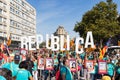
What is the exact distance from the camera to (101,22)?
2441 inches

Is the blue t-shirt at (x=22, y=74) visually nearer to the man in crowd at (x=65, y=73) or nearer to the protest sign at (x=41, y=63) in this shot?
the man in crowd at (x=65, y=73)

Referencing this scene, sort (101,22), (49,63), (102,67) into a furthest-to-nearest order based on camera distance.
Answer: (101,22) < (49,63) < (102,67)

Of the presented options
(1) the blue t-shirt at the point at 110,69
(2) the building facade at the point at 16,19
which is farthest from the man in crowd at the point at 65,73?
(2) the building facade at the point at 16,19

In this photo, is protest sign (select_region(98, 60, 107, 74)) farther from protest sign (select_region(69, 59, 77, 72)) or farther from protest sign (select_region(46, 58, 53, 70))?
protest sign (select_region(46, 58, 53, 70))

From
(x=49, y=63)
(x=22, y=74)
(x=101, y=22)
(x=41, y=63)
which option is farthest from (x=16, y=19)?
(x=22, y=74)

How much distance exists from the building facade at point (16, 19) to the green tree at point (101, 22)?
31774mm

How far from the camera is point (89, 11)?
65.7 m

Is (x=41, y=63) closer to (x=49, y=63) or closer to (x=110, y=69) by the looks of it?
(x=49, y=63)

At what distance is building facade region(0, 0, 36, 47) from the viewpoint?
306 ft

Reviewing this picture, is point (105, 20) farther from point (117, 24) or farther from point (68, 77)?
point (68, 77)

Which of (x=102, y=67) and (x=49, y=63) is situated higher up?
(x=49, y=63)

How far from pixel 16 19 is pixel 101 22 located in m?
51.6

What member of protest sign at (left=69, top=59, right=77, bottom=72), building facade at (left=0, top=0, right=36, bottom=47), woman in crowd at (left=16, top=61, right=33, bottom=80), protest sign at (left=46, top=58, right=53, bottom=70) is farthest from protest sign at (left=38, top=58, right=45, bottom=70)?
building facade at (left=0, top=0, right=36, bottom=47)

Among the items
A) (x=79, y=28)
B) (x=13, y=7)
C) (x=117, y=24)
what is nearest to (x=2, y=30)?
(x=13, y=7)
